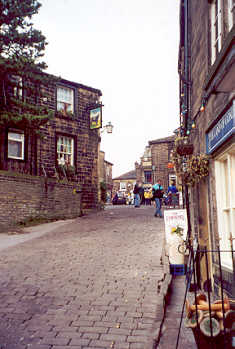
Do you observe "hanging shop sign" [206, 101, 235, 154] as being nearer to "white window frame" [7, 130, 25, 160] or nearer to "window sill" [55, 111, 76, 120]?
"white window frame" [7, 130, 25, 160]

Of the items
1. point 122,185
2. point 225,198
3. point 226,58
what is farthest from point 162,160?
point 226,58

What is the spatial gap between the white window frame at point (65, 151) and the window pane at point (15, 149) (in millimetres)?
2412

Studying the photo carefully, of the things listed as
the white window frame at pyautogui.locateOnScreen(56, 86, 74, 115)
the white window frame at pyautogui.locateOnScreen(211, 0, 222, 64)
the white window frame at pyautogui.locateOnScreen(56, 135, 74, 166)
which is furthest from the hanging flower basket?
the white window frame at pyautogui.locateOnScreen(56, 86, 74, 115)

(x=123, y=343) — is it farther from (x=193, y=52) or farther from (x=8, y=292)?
(x=193, y=52)

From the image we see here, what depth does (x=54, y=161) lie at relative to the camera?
19.3 metres

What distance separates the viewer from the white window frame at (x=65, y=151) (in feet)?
64.6

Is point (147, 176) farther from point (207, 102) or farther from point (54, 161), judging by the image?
point (207, 102)

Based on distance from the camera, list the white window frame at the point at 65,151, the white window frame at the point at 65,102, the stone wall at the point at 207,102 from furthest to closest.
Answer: the white window frame at the point at 65,102, the white window frame at the point at 65,151, the stone wall at the point at 207,102

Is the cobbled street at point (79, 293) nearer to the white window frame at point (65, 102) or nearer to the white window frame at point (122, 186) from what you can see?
the white window frame at point (65, 102)

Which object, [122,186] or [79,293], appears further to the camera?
[122,186]

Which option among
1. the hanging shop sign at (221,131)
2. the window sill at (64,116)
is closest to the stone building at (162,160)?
the window sill at (64,116)

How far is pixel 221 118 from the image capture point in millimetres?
5203

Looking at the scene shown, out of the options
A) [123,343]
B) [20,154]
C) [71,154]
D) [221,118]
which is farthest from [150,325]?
[71,154]

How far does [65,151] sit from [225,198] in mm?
15235
